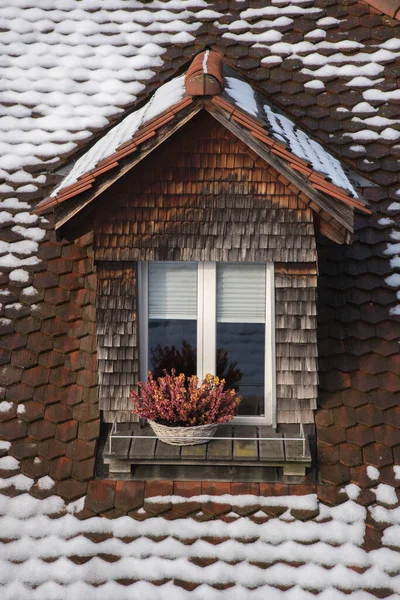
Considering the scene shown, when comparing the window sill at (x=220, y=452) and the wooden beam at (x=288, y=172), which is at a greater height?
the wooden beam at (x=288, y=172)

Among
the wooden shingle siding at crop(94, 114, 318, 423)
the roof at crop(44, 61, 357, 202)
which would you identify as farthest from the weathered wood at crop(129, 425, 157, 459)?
the roof at crop(44, 61, 357, 202)

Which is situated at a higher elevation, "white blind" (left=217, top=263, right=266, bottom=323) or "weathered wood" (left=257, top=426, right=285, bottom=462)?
"white blind" (left=217, top=263, right=266, bottom=323)

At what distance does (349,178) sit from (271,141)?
1.44 m

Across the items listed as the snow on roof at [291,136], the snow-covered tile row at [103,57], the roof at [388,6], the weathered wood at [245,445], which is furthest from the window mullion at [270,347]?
the roof at [388,6]

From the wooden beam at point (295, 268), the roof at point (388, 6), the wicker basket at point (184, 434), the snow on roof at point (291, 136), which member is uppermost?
the roof at point (388, 6)

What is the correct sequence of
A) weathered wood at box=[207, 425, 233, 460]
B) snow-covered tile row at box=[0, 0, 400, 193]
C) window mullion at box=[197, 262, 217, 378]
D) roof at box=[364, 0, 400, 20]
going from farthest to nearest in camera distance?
roof at box=[364, 0, 400, 20] → snow-covered tile row at box=[0, 0, 400, 193] → window mullion at box=[197, 262, 217, 378] → weathered wood at box=[207, 425, 233, 460]

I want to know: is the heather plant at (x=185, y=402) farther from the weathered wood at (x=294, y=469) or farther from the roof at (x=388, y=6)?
the roof at (x=388, y=6)

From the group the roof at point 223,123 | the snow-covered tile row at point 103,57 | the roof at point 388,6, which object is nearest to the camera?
the roof at point 223,123

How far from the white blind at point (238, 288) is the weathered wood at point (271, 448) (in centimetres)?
82

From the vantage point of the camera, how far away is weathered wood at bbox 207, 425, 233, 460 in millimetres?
6098

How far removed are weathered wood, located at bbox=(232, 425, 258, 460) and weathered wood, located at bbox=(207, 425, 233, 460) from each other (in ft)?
0.12

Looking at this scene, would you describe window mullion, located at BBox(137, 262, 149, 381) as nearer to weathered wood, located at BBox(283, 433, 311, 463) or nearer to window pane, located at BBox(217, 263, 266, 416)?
window pane, located at BBox(217, 263, 266, 416)

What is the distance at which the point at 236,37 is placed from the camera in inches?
303

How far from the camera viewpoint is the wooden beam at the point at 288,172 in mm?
5691
